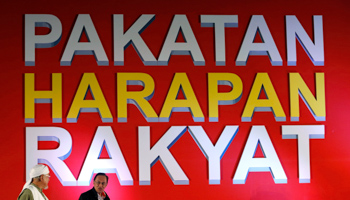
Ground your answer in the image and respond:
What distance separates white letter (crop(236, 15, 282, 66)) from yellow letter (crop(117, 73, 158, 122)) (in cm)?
118

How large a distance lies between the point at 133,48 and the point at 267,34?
1.69 m

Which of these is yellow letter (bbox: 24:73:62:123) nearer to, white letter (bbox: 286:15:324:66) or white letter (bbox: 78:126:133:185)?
white letter (bbox: 78:126:133:185)

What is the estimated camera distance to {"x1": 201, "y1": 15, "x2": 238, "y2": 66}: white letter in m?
6.85

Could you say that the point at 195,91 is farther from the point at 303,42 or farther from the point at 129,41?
the point at 303,42

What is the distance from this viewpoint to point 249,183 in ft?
22.1

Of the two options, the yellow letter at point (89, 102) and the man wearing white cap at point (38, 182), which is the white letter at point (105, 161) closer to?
the yellow letter at point (89, 102)

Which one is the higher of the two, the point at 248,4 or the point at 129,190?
the point at 248,4

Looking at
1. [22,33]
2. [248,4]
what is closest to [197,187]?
[248,4]

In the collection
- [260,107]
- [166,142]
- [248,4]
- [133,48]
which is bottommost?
[166,142]

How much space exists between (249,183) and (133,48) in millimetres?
2195

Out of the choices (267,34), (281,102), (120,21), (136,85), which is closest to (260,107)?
(281,102)

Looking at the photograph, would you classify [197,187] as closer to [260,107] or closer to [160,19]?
[260,107]

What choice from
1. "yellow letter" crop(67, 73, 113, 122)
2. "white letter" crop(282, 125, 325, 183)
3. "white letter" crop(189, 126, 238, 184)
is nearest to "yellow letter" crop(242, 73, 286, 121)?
"white letter" crop(282, 125, 325, 183)

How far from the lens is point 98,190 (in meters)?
6.20
